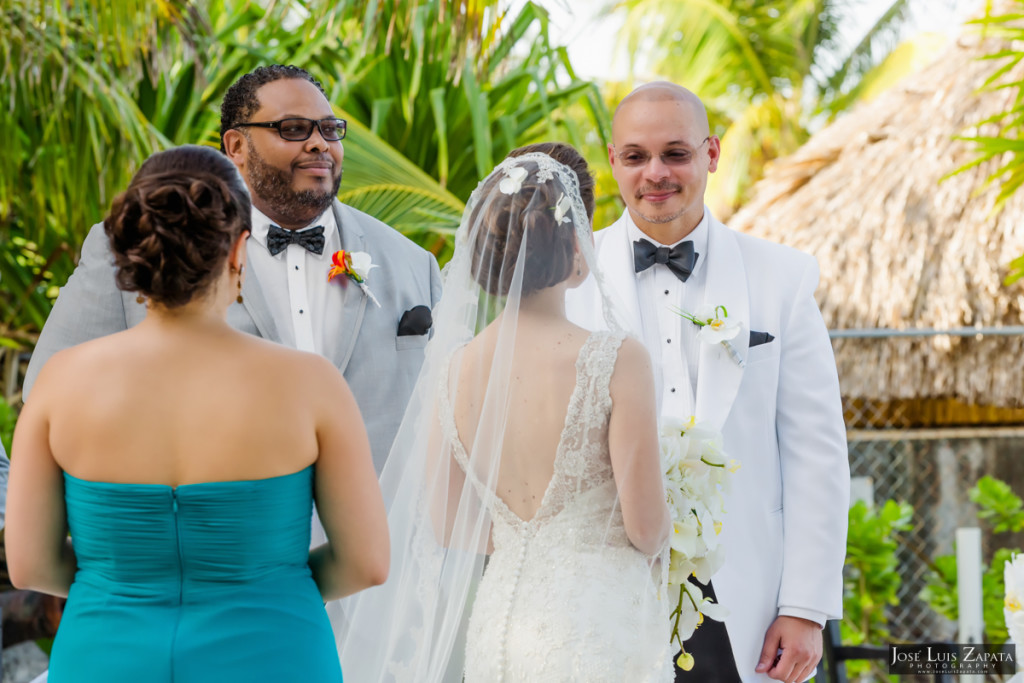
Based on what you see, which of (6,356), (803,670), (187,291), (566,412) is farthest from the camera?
(6,356)

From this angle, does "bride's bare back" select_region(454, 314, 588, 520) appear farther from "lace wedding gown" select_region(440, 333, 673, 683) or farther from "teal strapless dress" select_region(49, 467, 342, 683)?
"teal strapless dress" select_region(49, 467, 342, 683)

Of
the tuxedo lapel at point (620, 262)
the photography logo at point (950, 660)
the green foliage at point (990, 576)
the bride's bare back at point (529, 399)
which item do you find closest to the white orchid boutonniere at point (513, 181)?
the bride's bare back at point (529, 399)

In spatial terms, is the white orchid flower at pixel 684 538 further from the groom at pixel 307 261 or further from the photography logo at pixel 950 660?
the photography logo at pixel 950 660

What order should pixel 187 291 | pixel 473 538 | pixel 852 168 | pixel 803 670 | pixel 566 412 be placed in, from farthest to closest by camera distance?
pixel 852 168 → pixel 803 670 → pixel 473 538 → pixel 566 412 → pixel 187 291

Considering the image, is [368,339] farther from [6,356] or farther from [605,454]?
[6,356]

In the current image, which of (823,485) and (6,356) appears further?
(6,356)

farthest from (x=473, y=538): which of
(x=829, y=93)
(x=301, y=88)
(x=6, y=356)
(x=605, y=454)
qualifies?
(x=829, y=93)

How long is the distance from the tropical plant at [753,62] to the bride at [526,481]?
14.6 meters

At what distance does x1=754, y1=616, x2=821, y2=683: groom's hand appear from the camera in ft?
9.00

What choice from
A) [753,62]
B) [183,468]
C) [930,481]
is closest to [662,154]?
[183,468]

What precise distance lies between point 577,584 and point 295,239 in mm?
1446

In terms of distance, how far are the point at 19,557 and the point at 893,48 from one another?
21.7m

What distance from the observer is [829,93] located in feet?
67.6

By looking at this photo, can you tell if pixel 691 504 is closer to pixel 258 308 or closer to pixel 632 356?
pixel 632 356
